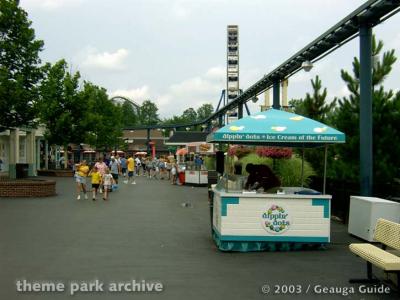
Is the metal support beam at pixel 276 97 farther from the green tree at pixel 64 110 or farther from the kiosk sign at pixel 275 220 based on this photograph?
the green tree at pixel 64 110

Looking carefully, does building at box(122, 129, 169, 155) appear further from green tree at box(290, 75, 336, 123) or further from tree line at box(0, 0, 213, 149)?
green tree at box(290, 75, 336, 123)

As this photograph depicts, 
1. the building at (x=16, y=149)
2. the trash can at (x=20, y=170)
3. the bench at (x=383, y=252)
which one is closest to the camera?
the bench at (x=383, y=252)

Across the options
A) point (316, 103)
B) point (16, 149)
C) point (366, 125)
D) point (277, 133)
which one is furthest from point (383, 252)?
point (16, 149)

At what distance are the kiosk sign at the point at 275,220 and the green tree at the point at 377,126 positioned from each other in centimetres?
476

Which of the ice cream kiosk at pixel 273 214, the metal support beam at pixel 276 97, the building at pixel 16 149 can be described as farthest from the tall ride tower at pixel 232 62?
the ice cream kiosk at pixel 273 214

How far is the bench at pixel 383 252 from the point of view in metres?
6.55

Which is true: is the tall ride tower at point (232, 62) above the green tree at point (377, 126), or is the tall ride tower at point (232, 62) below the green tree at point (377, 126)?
above

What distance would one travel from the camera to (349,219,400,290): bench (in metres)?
6.55

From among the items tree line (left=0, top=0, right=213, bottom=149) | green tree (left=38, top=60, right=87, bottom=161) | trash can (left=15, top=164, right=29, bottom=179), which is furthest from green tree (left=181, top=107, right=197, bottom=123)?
trash can (left=15, top=164, right=29, bottom=179)

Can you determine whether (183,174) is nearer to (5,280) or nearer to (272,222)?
(272,222)

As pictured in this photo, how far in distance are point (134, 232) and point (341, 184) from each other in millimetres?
6112

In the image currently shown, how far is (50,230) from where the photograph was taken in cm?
1261

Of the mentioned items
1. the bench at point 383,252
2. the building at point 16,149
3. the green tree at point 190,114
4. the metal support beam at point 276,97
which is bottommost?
the bench at point 383,252

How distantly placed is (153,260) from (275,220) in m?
2.52
